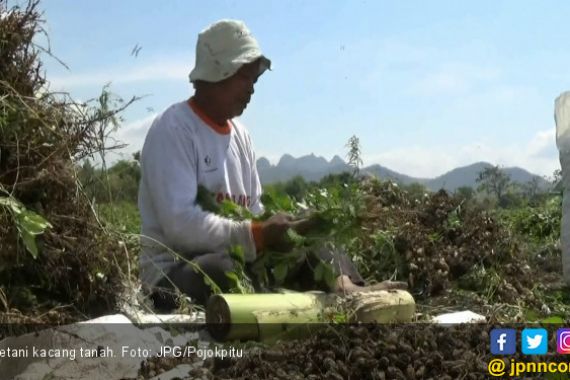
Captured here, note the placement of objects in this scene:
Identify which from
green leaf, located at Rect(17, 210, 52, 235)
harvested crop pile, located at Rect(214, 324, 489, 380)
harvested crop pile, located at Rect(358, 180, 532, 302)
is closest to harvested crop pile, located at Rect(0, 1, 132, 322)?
green leaf, located at Rect(17, 210, 52, 235)

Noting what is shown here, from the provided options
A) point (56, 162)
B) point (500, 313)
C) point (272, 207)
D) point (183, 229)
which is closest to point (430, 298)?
point (500, 313)

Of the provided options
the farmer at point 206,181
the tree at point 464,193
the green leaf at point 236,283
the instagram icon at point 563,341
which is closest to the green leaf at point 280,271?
the farmer at point 206,181

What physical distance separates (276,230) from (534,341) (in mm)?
1243

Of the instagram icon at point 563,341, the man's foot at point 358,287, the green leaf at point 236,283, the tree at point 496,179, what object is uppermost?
the tree at point 496,179

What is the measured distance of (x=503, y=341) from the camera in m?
2.83

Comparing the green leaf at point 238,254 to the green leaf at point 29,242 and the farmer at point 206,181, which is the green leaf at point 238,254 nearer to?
the farmer at point 206,181

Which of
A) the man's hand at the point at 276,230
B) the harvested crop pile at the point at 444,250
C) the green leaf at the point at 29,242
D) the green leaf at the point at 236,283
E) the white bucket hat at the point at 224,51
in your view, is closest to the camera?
the green leaf at the point at 29,242

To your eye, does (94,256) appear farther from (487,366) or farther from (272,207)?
(487,366)

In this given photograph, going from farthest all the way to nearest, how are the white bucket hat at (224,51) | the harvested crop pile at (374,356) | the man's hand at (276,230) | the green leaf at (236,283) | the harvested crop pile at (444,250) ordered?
the harvested crop pile at (444,250) < the white bucket hat at (224,51) < the man's hand at (276,230) < the green leaf at (236,283) < the harvested crop pile at (374,356)

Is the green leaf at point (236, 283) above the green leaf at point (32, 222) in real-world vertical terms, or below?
below

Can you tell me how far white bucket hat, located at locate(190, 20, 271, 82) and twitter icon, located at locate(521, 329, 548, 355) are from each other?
184 cm

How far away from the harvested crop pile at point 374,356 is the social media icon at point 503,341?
3 centimetres

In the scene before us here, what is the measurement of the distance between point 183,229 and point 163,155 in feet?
1.15

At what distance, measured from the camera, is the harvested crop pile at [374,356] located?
2629mm
